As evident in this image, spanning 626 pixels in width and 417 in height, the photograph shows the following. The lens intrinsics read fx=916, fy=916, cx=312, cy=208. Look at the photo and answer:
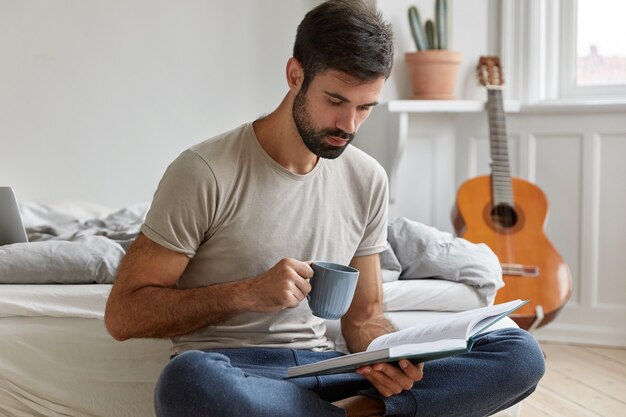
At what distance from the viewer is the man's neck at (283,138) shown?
5.43ft

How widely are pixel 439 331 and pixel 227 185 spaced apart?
1.49 feet

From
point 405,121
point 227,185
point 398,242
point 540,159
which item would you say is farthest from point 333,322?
point 540,159

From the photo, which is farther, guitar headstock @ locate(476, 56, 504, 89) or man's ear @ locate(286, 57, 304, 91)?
guitar headstock @ locate(476, 56, 504, 89)

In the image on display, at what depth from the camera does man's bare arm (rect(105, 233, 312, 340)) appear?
4.90ft

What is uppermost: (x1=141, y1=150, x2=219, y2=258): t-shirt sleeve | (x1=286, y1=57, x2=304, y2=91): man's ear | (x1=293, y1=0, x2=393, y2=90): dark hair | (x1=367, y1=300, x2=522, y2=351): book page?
(x1=293, y1=0, x2=393, y2=90): dark hair

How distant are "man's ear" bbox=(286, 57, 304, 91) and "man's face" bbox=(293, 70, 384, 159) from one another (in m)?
0.03

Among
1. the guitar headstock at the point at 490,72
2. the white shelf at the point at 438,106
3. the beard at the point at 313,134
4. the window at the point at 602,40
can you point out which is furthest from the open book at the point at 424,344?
the window at the point at 602,40

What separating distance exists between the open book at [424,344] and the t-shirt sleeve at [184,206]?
285 millimetres

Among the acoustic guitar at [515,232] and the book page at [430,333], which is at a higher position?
the book page at [430,333]

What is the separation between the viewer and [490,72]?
3334 mm

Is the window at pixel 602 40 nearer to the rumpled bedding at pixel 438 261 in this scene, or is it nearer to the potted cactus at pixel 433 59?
the potted cactus at pixel 433 59

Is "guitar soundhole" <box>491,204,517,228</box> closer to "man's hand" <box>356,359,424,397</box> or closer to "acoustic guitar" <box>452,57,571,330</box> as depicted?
"acoustic guitar" <box>452,57,571,330</box>

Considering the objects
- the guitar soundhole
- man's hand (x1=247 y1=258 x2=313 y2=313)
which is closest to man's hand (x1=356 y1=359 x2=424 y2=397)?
man's hand (x1=247 y1=258 x2=313 y2=313)

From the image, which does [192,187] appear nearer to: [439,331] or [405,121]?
[439,331]
